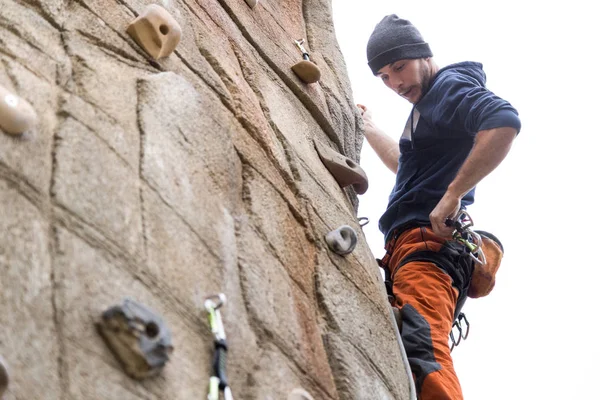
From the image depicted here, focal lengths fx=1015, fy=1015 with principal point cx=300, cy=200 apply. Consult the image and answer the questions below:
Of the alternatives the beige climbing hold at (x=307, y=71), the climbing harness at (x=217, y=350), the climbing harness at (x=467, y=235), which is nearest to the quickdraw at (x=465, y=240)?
the climbing harness at (x=467, y=235)

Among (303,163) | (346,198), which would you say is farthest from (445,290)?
(303,163)

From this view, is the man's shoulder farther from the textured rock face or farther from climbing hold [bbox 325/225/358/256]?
climbing hold [bbox 325/225/358/256]

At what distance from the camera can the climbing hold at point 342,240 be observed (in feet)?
9.25

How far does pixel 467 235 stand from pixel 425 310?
→ 34cm

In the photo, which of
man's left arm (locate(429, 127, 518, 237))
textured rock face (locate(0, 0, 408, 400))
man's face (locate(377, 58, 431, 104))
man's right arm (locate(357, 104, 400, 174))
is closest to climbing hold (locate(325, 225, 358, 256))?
textured rock face (locate(0, 0, 408, 400))

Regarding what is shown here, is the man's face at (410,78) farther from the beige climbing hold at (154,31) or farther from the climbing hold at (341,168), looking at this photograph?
the beige climbing hold at (154,31)

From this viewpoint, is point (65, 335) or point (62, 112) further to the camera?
point (62, 112)

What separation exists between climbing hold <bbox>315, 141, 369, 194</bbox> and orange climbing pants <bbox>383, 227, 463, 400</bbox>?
0.27 m

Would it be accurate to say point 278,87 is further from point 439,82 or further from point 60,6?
point 60,6

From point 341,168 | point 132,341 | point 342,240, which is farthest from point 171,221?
point 341,168

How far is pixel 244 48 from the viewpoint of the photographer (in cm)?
325

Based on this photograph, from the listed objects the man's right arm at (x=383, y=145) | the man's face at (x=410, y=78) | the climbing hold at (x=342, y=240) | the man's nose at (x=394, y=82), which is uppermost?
the man's face at (x=410, y=78)

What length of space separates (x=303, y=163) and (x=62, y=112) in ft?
3.45

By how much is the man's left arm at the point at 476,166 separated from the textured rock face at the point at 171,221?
11.8 inches
